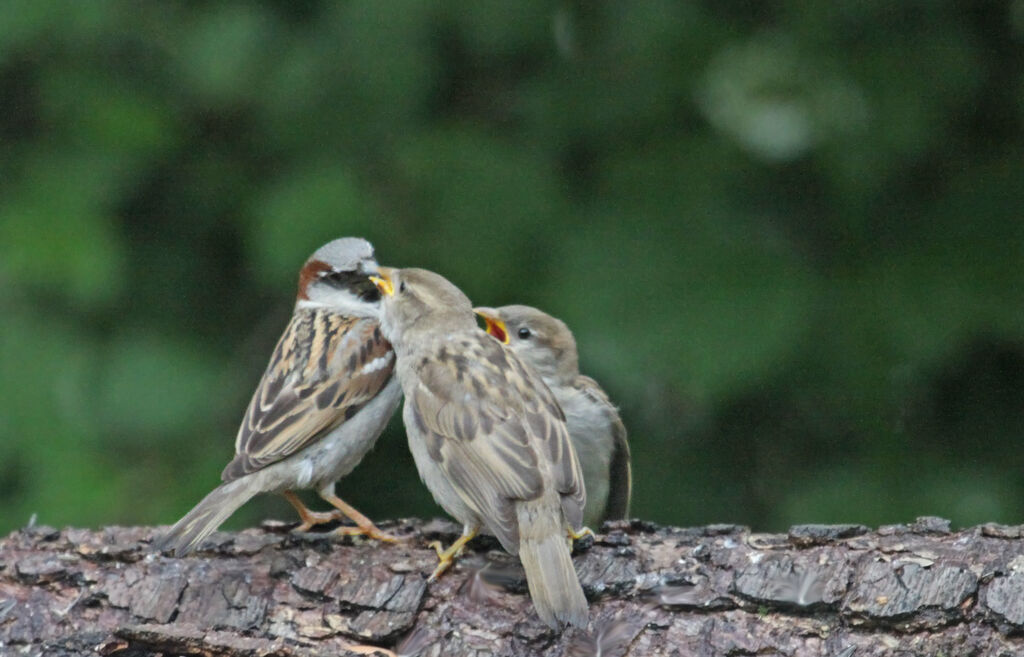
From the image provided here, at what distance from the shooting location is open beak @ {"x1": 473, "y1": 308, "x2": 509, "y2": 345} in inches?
245

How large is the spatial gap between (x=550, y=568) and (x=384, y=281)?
1.95 m

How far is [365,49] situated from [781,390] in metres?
2.44

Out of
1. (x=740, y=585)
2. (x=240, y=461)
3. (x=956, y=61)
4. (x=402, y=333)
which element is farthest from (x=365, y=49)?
(x=740, y=585)

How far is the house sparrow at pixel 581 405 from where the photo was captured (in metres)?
5.83

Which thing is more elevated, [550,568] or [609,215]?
[609,215]

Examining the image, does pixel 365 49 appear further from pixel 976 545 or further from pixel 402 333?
pixel 976 545

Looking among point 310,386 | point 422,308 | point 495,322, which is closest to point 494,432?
Result: point 422,308

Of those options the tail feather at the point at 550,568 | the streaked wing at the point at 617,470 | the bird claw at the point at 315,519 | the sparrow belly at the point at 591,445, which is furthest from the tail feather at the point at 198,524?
the streaked wing at the point at 617,470

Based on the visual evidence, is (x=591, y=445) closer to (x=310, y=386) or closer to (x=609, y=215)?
(x=310, y=386)

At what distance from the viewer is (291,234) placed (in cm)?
655

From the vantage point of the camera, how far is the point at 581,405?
5.90 m

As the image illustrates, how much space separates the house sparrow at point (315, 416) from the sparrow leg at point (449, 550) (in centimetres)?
25

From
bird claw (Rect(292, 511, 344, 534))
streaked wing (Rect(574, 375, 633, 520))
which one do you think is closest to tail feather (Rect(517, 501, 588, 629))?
bird claw (Rect(292, 511, 344, 534))

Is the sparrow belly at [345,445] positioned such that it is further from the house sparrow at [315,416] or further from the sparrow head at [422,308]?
the sparrow head at [422,308]
